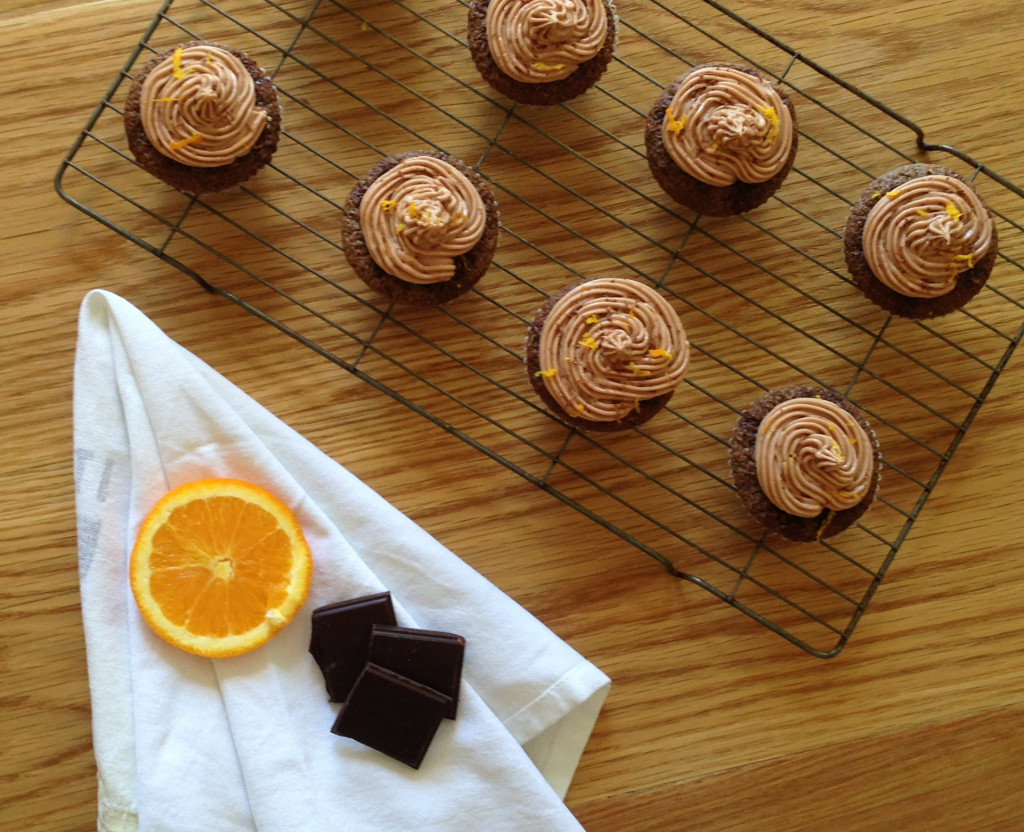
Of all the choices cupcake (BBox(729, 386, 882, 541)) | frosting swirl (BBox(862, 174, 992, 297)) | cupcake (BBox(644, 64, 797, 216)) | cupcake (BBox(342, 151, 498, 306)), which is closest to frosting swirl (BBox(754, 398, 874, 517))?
cupcake (BBox(729, 386, 882, 541))

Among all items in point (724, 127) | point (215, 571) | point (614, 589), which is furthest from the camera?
point (614, 589)

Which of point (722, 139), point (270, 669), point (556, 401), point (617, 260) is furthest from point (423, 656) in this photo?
point (722, 139)

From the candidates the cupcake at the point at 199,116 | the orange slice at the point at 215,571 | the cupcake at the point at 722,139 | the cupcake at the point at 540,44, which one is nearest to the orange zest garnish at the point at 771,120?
the cupcake at the point at 722,139

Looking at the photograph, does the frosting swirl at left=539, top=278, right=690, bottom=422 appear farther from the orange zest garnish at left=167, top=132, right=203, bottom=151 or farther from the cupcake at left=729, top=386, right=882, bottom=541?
the orange zest garnish at left=167, top=132, right=203, bottom=151

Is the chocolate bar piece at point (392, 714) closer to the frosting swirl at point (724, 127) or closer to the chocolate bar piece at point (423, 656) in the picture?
the chocolate bar piece at point (423, 656)

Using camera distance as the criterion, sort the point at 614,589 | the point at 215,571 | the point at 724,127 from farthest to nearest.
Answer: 1. the point at 614,589
2. the point at 724,127
3. the point at 215,571

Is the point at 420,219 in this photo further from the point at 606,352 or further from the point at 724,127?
the point at 724,127

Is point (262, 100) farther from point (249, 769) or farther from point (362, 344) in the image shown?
point (249, 769)
